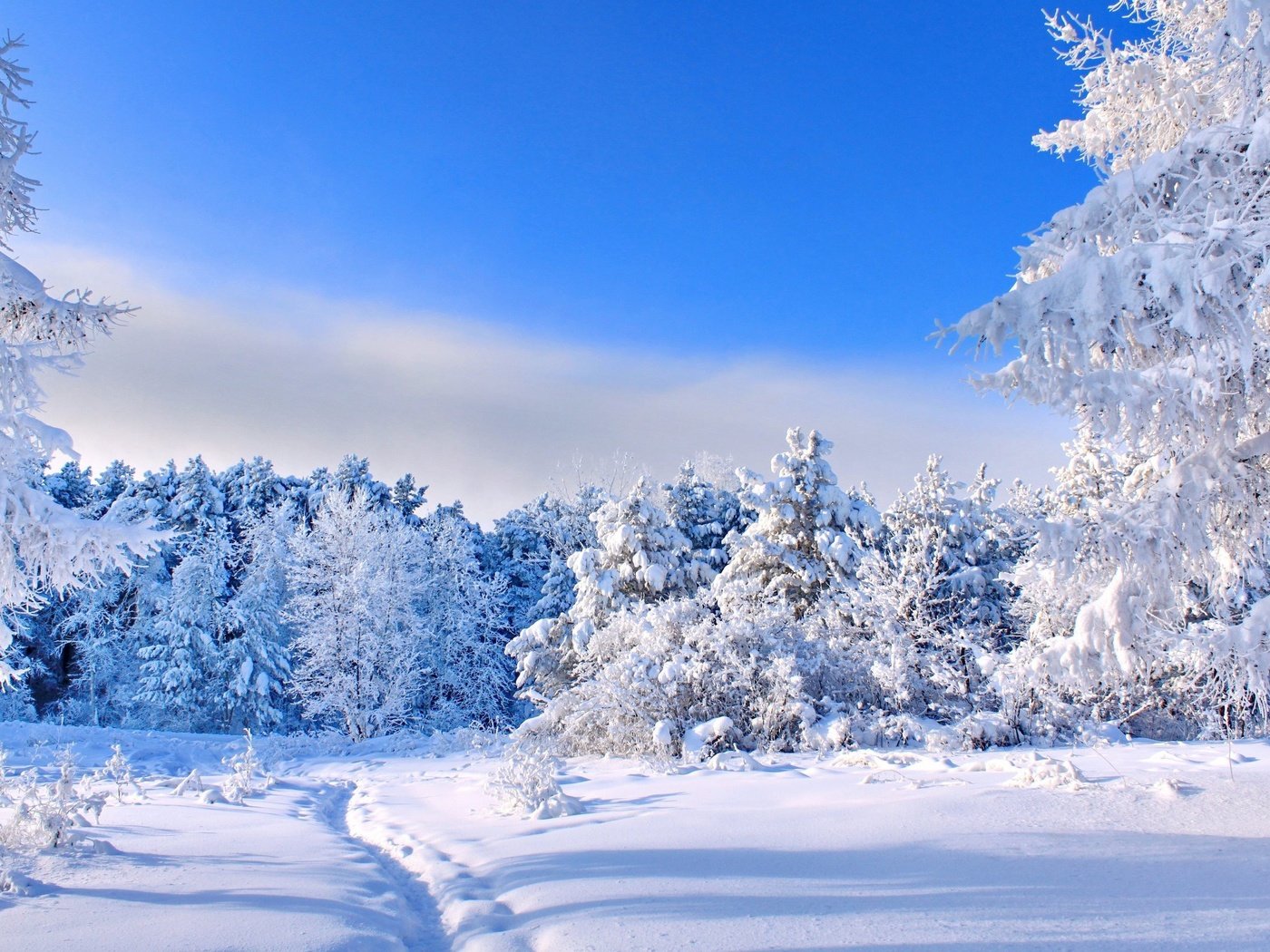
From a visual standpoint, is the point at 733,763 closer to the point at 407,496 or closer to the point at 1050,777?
the point at 1050,777

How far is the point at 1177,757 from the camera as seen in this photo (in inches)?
329

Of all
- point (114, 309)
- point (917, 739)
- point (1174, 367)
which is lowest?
point (917, 739)

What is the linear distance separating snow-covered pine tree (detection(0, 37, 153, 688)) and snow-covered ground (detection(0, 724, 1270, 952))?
2.23 meters

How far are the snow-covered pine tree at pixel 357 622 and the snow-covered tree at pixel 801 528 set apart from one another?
12105mm

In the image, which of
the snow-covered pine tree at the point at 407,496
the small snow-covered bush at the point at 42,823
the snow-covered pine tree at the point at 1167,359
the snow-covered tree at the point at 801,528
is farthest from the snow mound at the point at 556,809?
→ the snow-covered pine tree at the point at 407,496

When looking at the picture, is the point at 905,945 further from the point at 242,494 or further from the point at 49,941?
the point at 242,494

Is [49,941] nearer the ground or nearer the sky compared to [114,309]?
nearer the ground

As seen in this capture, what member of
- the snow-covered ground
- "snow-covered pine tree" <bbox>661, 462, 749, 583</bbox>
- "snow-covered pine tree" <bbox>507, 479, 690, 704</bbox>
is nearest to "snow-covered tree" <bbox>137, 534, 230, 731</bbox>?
"snow-covered pine tree" <bbox>507, 479, 690, 704</bbox>

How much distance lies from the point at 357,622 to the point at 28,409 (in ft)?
63.7

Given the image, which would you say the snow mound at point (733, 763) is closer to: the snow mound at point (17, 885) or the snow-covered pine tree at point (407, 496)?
the snow mound at point (17, 885)

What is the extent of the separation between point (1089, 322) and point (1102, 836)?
11.0 ft

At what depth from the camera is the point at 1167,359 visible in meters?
6.00

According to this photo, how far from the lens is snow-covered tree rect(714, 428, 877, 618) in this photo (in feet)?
62.5

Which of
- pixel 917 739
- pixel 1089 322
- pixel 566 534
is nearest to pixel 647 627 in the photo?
pixel 917 739
